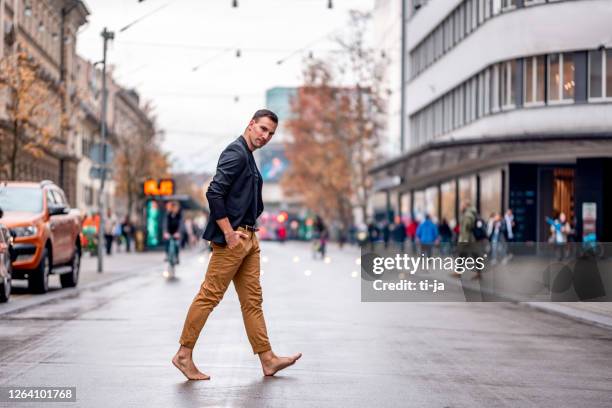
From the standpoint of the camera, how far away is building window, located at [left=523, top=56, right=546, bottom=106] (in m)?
41.6

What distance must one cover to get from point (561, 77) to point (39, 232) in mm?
23950

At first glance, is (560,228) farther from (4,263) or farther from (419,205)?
(4,263)

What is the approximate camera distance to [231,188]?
9.64 m

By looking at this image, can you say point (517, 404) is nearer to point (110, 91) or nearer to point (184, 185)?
point (110, 91)

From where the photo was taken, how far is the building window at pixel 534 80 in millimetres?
41562

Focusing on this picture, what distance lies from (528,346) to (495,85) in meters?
31.5

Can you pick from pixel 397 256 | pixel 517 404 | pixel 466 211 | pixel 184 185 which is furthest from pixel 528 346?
pixel 184 185

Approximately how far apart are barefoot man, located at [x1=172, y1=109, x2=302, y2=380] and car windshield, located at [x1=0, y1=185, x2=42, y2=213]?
1252 centimetres

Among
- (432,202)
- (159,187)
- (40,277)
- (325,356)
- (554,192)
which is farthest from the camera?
(432,202)

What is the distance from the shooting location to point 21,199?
2195 centimetres

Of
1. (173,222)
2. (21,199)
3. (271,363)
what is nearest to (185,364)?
(271,363)

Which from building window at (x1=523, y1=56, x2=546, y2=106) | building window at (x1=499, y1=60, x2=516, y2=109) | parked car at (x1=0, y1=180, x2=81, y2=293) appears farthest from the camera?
building window at (x1=499, y1=60, x2=516, y2=109)

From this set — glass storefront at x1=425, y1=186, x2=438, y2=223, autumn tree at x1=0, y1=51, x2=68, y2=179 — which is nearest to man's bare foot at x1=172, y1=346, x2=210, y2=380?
autumn tree at x1=0, y1=51, x2=68, y2=179

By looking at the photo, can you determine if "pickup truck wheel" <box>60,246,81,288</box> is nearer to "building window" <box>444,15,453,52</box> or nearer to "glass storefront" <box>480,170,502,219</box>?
"glass storefront" <box>480,170,502,219</box>
